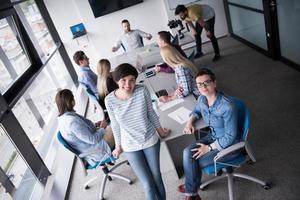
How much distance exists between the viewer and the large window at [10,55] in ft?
11.6

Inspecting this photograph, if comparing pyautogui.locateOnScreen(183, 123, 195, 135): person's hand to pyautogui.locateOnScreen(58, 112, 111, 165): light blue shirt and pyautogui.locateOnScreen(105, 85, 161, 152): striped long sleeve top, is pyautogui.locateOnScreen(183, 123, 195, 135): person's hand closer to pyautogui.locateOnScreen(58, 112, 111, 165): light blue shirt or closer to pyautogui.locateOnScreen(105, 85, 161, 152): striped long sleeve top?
pyautogui.locateOnScreen(105, 85, 161, 152): striped long sleeve top

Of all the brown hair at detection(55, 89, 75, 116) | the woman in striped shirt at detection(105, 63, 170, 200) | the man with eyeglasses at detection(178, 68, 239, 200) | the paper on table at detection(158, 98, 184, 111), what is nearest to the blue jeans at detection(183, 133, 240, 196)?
the man with eyeglasses at detection(178, 68, 239, 200)

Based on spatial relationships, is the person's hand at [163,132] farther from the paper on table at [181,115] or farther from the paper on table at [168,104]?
the paper on table at [168,104]

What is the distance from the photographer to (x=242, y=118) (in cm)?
221

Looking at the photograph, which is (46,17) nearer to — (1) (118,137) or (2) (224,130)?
(1) (118,137)

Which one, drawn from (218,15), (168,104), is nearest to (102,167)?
(168,104)

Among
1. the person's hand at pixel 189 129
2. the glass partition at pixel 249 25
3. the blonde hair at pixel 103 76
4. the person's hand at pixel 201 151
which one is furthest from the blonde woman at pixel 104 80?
the glass partition at pixel 249 25

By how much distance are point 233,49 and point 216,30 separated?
3.54ft

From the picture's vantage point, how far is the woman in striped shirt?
7.33 ft

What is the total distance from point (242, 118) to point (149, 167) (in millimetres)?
901

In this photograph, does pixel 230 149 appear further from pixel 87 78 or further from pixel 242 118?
pixel 87 78

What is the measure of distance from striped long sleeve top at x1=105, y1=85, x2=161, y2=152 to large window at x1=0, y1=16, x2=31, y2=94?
5.50 feet

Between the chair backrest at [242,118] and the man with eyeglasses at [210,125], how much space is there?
0.06m

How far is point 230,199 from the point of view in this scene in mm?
2447
